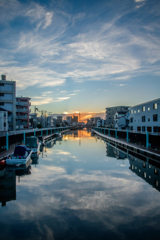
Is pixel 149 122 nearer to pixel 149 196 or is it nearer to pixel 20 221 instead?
pixel 149 196

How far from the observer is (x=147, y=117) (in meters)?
44.8

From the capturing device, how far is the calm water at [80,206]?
7031mm

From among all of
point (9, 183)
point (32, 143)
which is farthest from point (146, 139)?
point (9, 183)

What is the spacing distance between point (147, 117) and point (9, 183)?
Answer: 1575 inches

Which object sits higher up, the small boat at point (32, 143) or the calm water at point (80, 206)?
the small boat at point (32, 143)

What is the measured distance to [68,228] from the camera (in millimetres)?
7258

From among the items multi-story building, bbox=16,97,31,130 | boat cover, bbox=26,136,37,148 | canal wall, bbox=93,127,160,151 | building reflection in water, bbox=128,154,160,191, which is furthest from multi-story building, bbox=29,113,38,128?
building reflection in water, bbox=128,154,160,191

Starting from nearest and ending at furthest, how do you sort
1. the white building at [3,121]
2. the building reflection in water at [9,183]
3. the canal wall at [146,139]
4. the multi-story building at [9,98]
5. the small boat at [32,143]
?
the building reflection in water at [9,183]
the canal wall at [146,139]
the small boat at [32,143]
the white building at [3,121]
the multi-story building at [9,98]

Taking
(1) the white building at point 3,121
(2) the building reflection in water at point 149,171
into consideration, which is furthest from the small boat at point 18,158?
(1) the white building at point 3,121

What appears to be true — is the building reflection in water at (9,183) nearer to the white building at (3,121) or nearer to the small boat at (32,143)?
the small boat at (32,143)

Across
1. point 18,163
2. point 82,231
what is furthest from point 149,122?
point 82,231

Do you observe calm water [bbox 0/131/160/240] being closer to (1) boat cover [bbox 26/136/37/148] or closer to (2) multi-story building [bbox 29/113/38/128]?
(1) boat cover [bbox 26/136/37/148]

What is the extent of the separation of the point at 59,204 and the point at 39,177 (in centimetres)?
611

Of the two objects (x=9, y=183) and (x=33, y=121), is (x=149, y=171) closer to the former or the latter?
→ (x=9, y=183)
